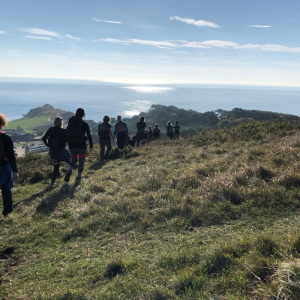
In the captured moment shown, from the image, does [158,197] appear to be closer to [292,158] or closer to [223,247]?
[223,247]

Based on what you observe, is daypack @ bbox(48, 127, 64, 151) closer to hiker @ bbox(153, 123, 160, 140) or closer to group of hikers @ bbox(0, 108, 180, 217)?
group of hikers @ bbox(0, 108, 180, 217)

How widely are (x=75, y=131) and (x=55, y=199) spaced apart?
7.91ft

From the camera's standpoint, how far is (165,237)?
3545mm

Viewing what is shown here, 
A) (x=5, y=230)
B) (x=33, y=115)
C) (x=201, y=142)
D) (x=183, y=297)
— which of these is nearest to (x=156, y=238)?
(x=183, y=297)

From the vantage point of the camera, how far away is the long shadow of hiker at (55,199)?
5.04 m

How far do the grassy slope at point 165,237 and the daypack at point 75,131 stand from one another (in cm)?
163

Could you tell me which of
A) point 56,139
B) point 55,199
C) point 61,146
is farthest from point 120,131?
point 55,199

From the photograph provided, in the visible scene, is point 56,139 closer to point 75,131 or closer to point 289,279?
point 75,131

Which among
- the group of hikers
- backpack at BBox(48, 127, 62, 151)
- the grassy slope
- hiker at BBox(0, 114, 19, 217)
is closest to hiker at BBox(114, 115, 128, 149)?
the group of hikers

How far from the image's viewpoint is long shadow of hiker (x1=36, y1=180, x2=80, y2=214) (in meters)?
5.04

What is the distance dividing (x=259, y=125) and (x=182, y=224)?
11236 mm

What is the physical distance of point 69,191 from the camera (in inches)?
244

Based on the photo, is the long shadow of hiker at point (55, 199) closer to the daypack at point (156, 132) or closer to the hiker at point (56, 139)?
the hiker at point (56, 139)

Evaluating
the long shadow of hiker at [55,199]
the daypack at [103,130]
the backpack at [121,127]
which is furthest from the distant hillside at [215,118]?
the long shadow of hiker at [55,199]
